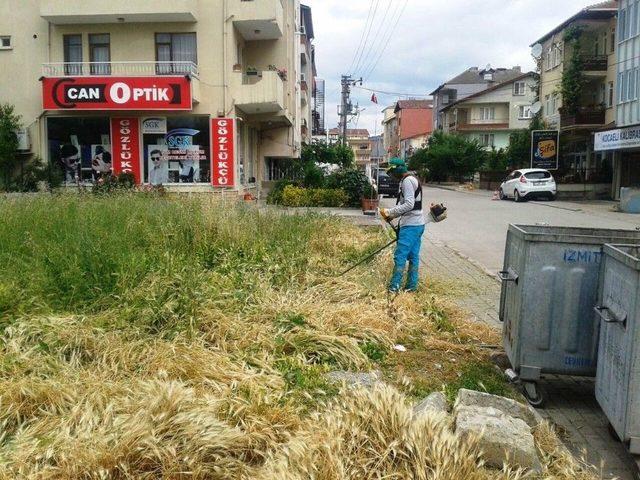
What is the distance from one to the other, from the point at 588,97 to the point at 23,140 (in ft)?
109

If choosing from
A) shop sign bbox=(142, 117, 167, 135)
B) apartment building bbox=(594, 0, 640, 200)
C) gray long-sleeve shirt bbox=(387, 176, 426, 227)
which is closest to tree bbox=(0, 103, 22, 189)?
shop sign bbox=(142, 117, 167, 135)

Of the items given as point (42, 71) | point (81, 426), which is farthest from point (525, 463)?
point (42, 71)

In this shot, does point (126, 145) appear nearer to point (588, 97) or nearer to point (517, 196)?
point (517, 196)

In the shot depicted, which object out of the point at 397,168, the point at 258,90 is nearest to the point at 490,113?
the point at 258,90

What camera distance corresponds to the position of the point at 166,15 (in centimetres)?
2398

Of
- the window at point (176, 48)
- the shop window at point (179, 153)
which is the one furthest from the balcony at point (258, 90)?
the window at point (176, 48)

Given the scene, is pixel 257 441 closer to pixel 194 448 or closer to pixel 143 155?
pixel 194 448

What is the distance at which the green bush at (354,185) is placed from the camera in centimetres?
2352

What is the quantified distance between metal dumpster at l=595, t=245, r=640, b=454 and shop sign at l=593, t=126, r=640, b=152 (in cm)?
3047

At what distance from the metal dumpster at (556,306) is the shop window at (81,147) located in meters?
23.0

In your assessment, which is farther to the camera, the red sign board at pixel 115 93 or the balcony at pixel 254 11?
the balcony at pixel 254 11

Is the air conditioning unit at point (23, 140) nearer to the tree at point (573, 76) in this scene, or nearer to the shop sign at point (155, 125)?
the shop sign at point (155, 125)

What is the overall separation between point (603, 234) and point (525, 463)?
2.54 m

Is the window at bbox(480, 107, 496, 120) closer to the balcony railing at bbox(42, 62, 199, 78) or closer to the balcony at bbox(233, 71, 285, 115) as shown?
the balcony at bbox(233, 71, 285, 115)
